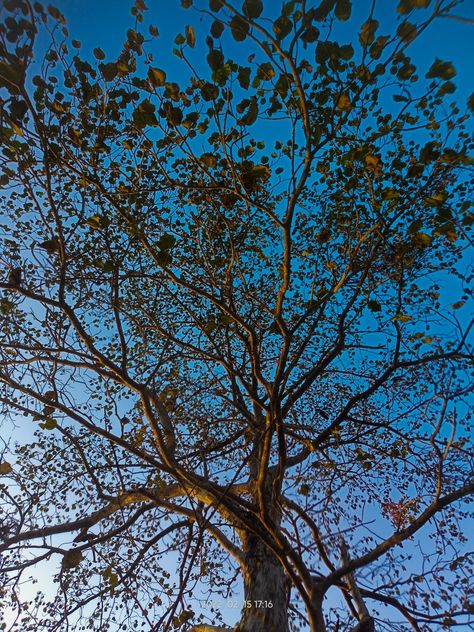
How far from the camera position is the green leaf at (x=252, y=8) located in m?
2.11

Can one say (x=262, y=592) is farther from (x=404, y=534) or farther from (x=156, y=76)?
(x=156, y=76)

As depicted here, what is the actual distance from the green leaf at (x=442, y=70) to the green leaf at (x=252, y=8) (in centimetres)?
106

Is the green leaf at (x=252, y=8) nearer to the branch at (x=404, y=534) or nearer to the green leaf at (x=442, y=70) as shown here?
the green leaf at (x=442, y=70)

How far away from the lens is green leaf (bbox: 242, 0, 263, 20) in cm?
211

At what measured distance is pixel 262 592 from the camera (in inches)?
146

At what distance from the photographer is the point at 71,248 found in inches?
187

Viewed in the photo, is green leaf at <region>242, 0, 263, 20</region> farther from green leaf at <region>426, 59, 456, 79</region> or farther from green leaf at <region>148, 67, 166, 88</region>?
green leaf at <region>426, 59, 456, 79</region>

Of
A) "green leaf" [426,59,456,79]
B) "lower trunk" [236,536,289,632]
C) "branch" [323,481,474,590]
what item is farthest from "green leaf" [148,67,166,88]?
"lower trunk" [236,536,289,632]

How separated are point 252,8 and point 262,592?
484 centimetres

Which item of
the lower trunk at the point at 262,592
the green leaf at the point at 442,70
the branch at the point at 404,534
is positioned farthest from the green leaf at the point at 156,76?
the lower trunk at the point at 262,592

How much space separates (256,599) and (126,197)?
447 centimetres

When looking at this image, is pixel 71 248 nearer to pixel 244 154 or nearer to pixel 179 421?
pixel 244 154

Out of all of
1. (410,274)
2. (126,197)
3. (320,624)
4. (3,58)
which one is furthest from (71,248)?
(320,624)

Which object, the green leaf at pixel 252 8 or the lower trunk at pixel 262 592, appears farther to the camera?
the lower trunk at pixel 262 592
